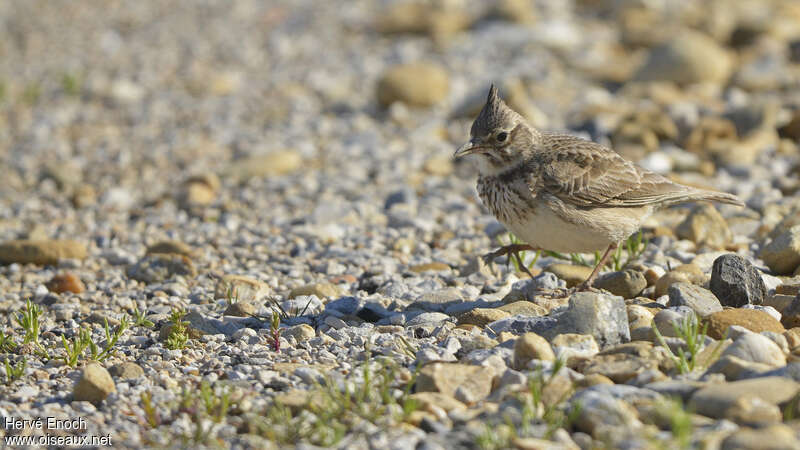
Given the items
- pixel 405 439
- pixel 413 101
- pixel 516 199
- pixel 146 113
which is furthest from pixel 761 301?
pixel 146 113

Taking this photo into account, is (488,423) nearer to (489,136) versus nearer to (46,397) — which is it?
(46,397)

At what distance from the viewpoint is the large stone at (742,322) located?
5.30 m

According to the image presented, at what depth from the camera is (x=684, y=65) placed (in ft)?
38.2

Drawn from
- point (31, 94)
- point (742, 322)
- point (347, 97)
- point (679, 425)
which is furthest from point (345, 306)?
point (31, 94)

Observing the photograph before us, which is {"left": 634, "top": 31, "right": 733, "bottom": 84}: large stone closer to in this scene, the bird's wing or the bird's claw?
the bird's wing

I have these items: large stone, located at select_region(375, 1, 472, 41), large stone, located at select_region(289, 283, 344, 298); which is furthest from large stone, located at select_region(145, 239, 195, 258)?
large stone, located at select_region(375, 1, 472, 41)

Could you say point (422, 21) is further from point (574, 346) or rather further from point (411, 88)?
point (574, 346)

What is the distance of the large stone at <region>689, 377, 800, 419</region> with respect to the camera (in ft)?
14.0

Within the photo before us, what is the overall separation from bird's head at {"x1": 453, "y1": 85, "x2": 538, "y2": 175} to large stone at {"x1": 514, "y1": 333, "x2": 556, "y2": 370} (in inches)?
73.8

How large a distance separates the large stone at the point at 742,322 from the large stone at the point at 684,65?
22.3 feet

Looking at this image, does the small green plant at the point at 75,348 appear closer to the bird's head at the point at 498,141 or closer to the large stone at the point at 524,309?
the large stone at the point at 524,309

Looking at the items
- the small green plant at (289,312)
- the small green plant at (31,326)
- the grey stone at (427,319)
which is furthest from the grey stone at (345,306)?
the small green plant at (31,326)

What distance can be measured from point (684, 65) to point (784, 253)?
5513 millimetres

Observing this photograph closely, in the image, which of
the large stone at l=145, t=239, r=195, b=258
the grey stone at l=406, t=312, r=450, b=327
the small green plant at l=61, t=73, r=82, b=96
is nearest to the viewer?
the grey stone at l=406, t=312, r=450, b=327
